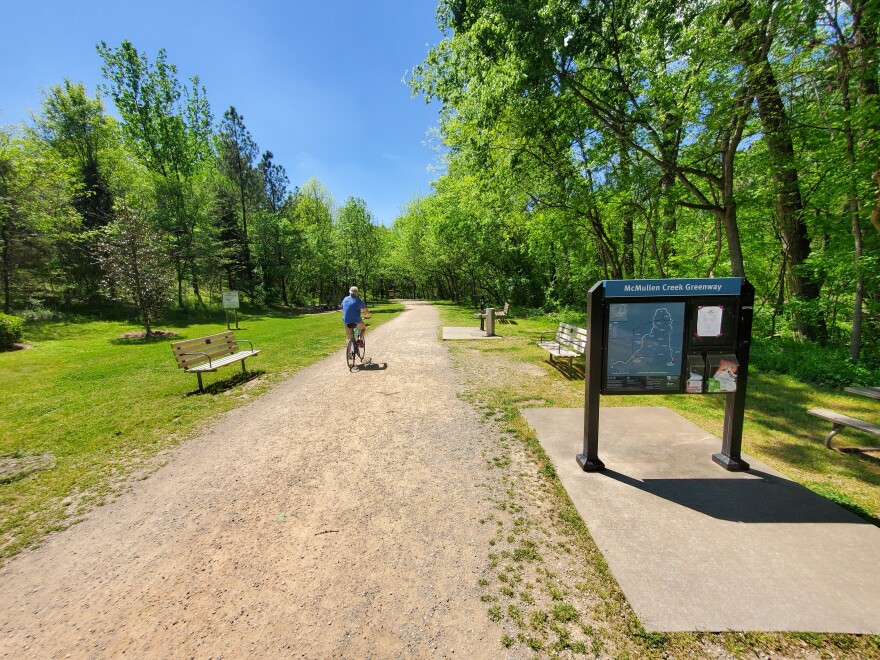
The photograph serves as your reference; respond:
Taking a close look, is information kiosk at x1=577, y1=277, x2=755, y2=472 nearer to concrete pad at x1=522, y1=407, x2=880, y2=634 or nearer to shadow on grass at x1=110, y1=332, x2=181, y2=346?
concrete pad at x1=522, y1=407, x2=880, y2=634

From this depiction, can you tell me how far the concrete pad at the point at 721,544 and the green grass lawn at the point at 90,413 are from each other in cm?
503

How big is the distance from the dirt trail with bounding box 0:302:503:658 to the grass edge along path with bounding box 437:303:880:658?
22 cm

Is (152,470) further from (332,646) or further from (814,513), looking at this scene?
(814,513)

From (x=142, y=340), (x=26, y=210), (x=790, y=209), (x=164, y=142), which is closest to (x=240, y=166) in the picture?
(x=164, y=142)

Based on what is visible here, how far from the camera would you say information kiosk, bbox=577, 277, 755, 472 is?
364cm

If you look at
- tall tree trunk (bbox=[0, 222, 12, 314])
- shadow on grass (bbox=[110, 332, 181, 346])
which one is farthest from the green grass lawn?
tall tree trunk (bbox=[0, 222, 12, 314])

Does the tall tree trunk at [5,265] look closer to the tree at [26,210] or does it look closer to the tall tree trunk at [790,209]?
the tree at [26,210]

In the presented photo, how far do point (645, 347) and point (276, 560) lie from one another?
396cm

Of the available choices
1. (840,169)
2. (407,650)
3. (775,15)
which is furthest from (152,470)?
(840,169)

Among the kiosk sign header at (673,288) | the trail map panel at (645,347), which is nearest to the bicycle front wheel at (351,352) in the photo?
the trail map panel at (645,347)

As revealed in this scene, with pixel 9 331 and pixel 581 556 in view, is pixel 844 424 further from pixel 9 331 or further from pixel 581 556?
pixel 9 331

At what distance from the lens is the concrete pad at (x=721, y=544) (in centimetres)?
220

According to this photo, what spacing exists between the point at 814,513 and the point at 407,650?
3626mm

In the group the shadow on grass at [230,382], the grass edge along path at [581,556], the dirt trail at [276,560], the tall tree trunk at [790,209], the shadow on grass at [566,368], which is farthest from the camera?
the shadow on grass at [566,368]
